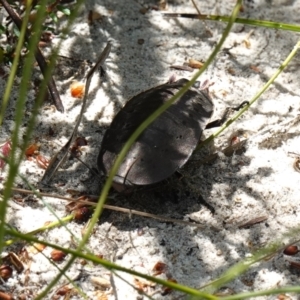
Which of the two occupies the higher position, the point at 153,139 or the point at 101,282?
the point at 153,139

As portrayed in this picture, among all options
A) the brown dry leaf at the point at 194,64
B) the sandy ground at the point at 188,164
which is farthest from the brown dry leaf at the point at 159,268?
the brown dry leaf at the point at 194,64

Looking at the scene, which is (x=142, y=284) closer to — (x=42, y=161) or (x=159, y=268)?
(x=159, y=268)

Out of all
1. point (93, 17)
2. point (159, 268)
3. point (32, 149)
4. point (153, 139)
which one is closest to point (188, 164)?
point (153, 139)

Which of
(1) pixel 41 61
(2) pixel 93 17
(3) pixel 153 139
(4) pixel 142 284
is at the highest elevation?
(2) pixel 93 17

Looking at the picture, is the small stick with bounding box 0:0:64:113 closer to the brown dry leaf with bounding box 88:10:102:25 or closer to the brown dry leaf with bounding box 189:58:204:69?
the brown dry leaf with bounding box 88:10:102:25

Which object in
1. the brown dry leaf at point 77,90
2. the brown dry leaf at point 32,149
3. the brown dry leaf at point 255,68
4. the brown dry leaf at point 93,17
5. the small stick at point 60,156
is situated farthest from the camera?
the brown dry leaf at point 93,17

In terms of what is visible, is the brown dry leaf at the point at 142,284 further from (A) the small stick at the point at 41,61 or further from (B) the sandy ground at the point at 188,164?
(A) the small stick at the point at 41,61

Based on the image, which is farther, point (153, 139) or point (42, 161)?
point (42, 161)

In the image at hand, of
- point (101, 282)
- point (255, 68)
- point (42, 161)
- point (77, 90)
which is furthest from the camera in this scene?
point (255, 68)
